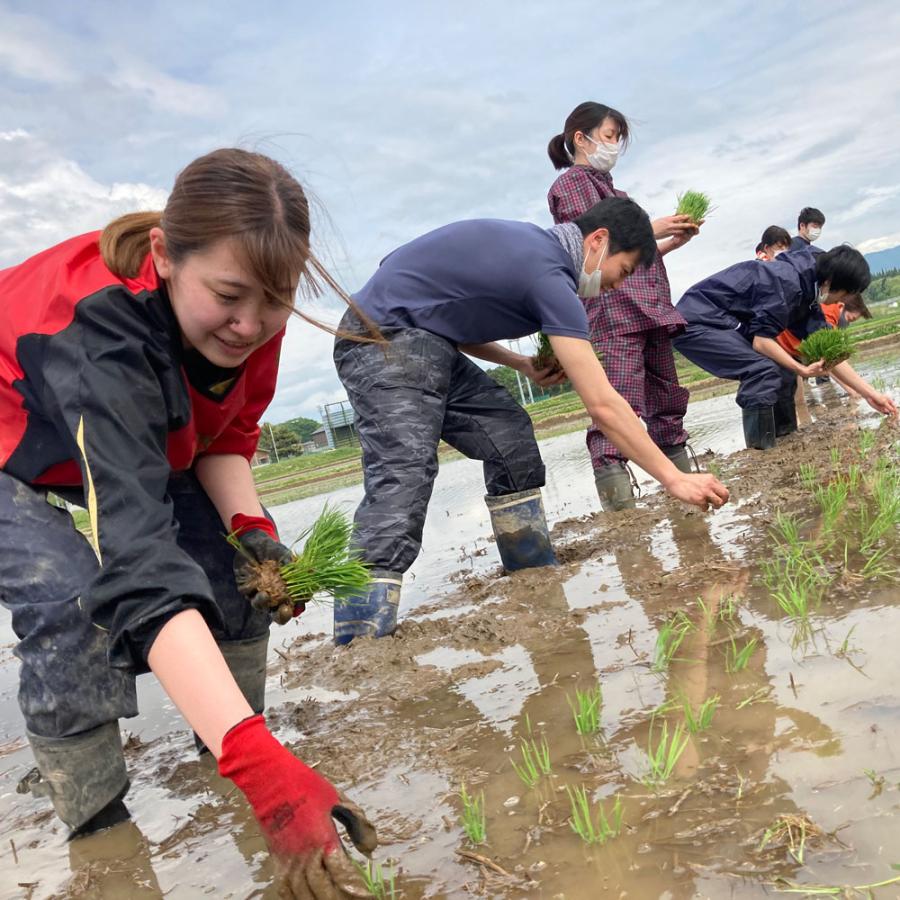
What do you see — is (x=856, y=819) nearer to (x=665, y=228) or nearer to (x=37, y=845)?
(x=37, y=845)

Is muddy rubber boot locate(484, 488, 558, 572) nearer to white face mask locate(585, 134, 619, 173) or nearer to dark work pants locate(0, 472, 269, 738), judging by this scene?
dark work pants locate(0, 472, 269, 738)

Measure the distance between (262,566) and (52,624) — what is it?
526 mm

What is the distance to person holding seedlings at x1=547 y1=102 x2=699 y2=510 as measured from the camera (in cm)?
464

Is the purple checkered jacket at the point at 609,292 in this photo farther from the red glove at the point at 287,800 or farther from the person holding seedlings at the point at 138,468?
the red glove at the point at 287,800

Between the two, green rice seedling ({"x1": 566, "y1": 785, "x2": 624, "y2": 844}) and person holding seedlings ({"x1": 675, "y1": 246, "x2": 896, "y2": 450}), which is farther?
person holding seedlings ({"x1": 675, "y1": 246, "x2": 896, "y2": 450})

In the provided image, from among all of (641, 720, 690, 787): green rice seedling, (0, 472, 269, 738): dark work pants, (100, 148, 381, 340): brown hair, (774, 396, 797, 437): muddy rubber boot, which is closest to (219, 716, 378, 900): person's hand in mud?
(641, 720, 690, 787): green rice seedling

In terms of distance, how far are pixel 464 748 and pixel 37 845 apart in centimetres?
106

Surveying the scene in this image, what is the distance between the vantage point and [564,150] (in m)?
5.02

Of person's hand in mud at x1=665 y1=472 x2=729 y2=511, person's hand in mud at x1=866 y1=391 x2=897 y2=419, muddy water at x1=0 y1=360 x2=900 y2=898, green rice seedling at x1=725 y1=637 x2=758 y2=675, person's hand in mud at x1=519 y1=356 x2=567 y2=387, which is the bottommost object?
muddy water at x1=0 y1=360 x2=900 y2=898

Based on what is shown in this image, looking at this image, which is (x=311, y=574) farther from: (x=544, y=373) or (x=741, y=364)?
(x=741, y=364)

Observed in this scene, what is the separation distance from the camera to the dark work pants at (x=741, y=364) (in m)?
5.87

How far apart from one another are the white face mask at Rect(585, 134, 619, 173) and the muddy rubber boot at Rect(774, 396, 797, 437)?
2.68 metres

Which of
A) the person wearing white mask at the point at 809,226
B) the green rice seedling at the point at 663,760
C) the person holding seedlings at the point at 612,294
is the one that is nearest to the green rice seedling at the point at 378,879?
the green rice seedling at the point at 663,760

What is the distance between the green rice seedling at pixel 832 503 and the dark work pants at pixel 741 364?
2.78 m
